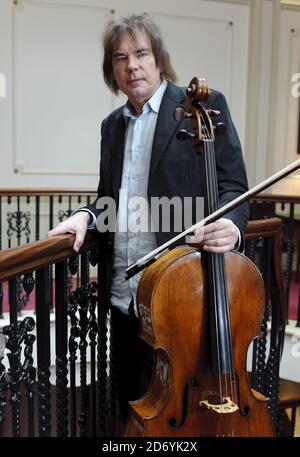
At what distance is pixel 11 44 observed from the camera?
4.83 metres

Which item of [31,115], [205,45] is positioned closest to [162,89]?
[31,115]

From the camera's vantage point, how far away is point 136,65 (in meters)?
1.51

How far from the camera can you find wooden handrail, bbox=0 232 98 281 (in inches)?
44.4

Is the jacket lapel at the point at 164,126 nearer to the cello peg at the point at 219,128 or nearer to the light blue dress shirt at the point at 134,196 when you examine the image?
the light blue dress shirt at the point at 134,196

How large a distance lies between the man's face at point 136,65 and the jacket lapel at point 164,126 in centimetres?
6

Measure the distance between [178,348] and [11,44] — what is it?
4.29 meters

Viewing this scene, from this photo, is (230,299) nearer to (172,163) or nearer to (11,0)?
(172,163)

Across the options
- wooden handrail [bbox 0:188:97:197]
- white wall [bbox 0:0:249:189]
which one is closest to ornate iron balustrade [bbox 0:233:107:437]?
wooden handrail [bbox 0:188:97:197]

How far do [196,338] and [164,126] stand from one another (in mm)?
620

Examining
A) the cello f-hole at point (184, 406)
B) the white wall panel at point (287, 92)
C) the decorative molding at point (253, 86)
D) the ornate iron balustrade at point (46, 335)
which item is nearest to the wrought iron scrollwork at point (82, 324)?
the ornate iron balustrade at point (46, 335)

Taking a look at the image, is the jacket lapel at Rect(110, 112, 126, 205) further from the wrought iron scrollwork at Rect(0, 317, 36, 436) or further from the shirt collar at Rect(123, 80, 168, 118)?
the wrought iron scrollwork at Rect(0, 317, 36, 436)

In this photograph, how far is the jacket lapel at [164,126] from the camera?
1.50m

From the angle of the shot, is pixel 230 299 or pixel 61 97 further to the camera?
pixel 61 97

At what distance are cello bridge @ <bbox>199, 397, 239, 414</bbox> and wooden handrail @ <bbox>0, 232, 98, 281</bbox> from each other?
1.71 feet
